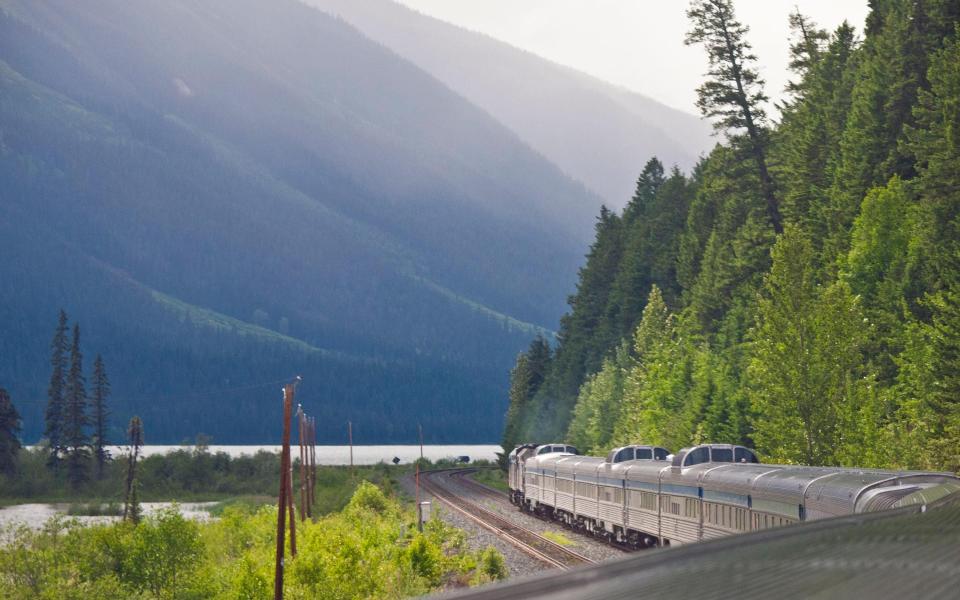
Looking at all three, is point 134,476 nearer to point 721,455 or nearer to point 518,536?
point 518,536

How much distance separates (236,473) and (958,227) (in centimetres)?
15670

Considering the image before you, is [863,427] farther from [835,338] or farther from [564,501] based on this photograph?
[564,501]

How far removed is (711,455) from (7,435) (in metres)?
176

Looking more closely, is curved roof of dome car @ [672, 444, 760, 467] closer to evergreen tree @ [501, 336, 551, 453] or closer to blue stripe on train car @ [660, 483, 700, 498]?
blue stripe on train car @ [660, 483, 700, 498]

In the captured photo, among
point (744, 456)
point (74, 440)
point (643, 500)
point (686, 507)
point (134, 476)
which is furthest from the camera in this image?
point (74, 440)

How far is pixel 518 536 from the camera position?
54.6 meters

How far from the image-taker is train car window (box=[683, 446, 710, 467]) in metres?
38.3

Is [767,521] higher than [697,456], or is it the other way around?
[697,456]

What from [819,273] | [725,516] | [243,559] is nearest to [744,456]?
[725,516]

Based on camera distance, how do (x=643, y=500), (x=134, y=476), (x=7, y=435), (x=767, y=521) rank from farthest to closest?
1. (x=7, y=435)
2. (x=134, y=476)
3. (x=643, y=500)
4. (x=767, y=521)

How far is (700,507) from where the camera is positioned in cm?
3438

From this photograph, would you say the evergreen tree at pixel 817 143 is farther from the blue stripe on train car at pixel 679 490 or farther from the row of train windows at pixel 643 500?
the blue stripe on train car at pixel 679 490

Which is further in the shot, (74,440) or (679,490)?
(74,440)

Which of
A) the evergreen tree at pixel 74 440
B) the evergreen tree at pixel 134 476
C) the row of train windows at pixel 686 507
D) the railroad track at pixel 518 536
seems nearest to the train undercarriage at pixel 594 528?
the row of train windows at pixel 686 507
